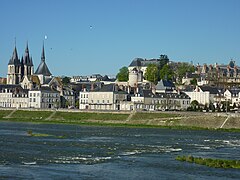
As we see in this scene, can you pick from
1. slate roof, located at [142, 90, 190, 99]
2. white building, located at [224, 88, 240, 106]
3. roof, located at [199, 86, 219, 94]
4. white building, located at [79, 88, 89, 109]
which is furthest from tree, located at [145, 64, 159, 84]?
white building, located at [224, 88, 240, 106]

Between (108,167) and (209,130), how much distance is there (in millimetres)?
42099

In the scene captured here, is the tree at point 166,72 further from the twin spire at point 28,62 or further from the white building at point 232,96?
the twin spire at point 28,62

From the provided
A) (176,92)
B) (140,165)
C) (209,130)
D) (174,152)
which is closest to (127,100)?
(176,92)

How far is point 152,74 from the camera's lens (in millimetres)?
136375

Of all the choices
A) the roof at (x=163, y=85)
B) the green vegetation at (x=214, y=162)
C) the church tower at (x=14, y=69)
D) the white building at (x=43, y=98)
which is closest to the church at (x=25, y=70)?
the church tower at (x=14, y=69)

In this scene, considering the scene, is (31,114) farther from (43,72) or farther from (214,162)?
(214,162)

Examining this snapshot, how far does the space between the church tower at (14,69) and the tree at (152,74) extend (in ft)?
106

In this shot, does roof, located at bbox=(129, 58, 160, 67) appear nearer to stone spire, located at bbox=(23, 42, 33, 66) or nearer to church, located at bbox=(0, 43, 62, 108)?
church, located at bbox=(0, 43, 62, 108)

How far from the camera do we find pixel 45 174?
1286 inches

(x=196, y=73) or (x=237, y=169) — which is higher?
(x=196, y=73)

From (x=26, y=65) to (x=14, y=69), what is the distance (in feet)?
14.1

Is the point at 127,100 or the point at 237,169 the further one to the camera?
the point at 127,100

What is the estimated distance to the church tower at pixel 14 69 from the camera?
14400 cm

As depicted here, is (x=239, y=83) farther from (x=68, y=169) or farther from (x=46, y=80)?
(x=68, y=169)
